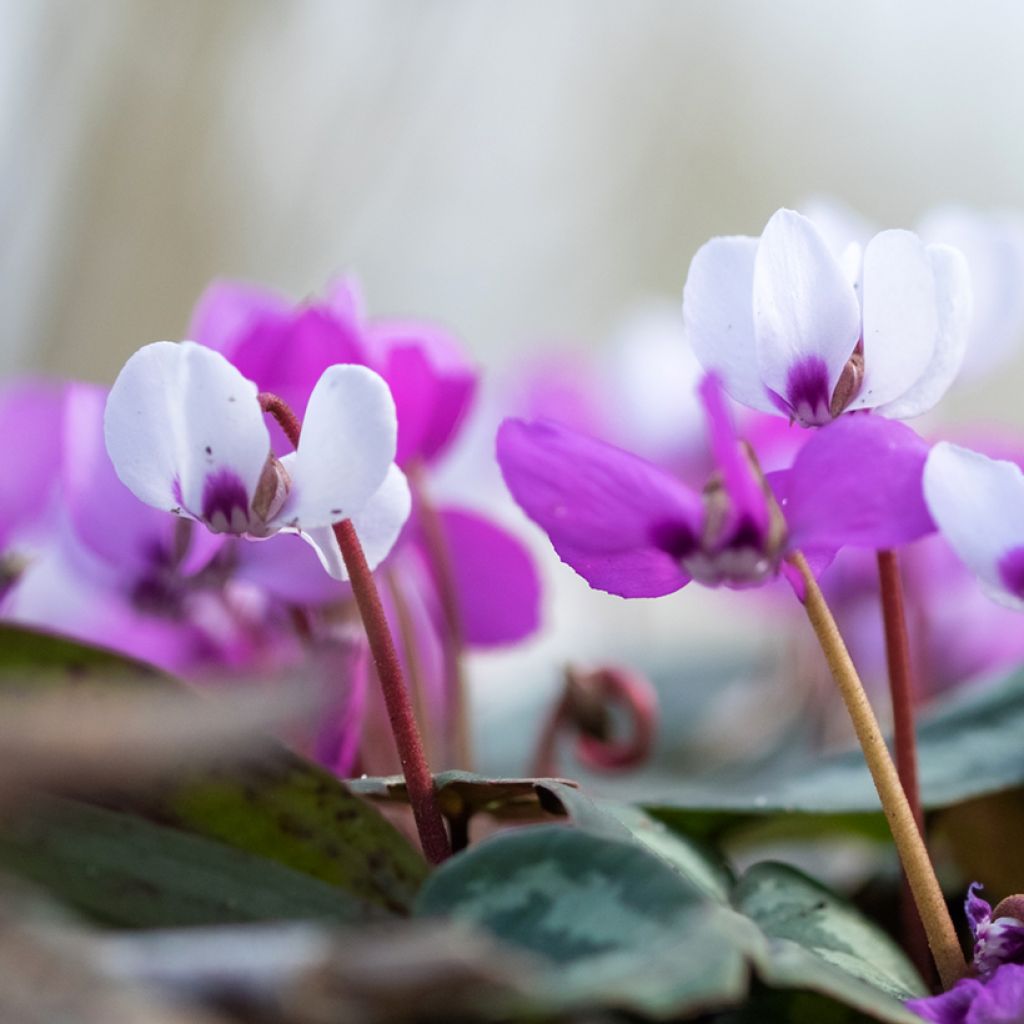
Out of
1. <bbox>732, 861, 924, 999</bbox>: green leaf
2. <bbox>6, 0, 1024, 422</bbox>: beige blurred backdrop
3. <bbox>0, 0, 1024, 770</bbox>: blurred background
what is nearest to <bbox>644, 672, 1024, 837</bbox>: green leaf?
<bbox>732, 861, 924, 999</bbox>: green leaf

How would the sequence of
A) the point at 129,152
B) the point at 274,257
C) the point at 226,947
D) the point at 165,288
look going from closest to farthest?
the point at 226,947 → the point at 129,152 → the point at 274,257 → the point at 165,288

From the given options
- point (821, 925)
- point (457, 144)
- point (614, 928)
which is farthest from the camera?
point (457, 144)

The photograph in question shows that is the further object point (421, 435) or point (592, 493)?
point (421, 435)

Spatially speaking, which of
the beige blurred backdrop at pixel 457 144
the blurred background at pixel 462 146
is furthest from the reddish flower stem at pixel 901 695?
the beige blurred backdrop at pixel 457 144

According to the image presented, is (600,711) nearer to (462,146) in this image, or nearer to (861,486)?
(861,486)

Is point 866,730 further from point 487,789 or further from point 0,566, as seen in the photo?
point 0,566

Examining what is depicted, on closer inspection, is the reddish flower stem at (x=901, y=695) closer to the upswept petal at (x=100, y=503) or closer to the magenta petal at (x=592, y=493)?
the magenta petal at (x=592, y=493)

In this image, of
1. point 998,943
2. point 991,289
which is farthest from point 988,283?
point 998,943

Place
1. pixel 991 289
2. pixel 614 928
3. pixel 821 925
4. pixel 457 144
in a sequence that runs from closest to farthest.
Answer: pixel 614 928, pixel 821 925, pixel 991 289, pixel 457 144

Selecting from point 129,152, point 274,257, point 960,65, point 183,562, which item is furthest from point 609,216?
point 183,562
